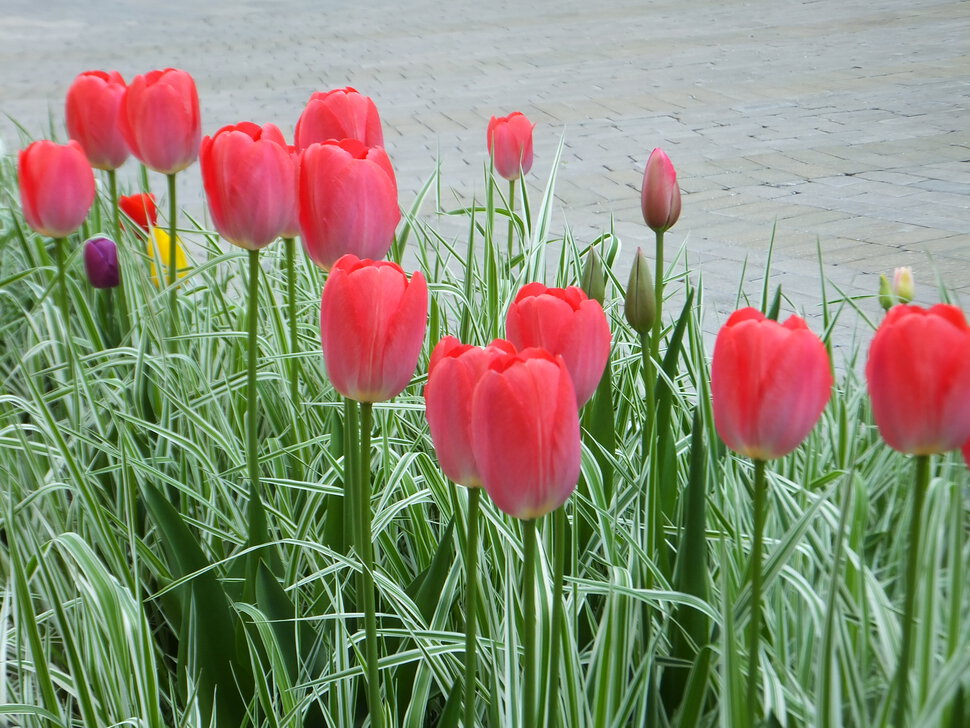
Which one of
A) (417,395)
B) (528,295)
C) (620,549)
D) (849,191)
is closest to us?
(528,295)

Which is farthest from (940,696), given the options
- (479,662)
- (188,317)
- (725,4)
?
(725,4)

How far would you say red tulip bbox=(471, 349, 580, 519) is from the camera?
70cm

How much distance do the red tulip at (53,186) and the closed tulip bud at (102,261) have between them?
0.05 m

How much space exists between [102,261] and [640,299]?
2.85ft

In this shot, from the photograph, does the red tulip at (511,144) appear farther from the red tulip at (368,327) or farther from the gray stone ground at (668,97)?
the red tulip at (368,327)

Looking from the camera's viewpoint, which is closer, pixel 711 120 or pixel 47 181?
pixel 47 181

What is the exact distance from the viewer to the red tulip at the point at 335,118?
4.51ft

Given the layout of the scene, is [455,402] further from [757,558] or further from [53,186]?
[53,186]

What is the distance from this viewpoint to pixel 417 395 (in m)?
1.69

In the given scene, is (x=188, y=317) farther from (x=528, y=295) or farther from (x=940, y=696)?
(x=940, y=696)

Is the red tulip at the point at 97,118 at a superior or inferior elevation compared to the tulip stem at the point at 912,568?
superior

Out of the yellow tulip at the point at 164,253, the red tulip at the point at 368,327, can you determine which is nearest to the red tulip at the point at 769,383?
the red tulip at the point at 368,327

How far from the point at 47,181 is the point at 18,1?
13771mm

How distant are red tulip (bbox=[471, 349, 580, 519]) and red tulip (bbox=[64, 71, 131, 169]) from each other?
1.20 meters
